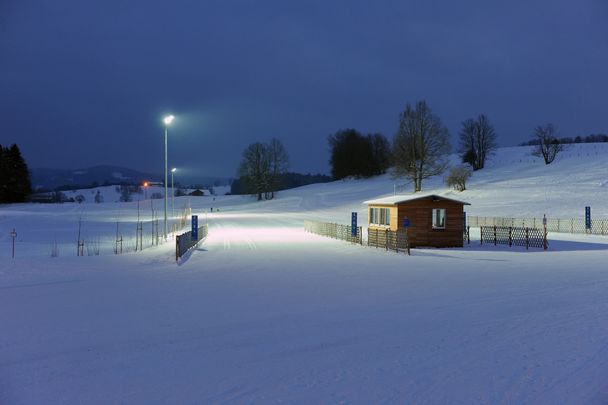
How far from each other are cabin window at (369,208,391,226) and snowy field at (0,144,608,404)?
9241mm

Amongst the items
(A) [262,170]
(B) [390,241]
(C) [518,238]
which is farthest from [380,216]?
(A) [262,170]

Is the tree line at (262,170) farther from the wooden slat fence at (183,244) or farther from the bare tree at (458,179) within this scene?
the wooden slat fence at (183,244)

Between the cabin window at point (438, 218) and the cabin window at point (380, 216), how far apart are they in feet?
8.85

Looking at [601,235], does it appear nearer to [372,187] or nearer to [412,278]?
[412,278]

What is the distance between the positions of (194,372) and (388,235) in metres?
18.7

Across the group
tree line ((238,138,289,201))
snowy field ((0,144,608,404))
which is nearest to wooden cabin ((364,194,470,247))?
snowy field ((0,144,608,404))

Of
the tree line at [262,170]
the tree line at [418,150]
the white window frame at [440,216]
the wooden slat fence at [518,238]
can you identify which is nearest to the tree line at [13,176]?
the tree line at [262,170]

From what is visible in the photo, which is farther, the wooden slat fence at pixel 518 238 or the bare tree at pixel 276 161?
the bare tree at pixel 276 161

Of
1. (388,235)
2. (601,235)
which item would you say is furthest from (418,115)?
(388,235)

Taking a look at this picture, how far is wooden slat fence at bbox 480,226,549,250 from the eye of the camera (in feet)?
83.9

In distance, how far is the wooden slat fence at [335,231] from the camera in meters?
27.2

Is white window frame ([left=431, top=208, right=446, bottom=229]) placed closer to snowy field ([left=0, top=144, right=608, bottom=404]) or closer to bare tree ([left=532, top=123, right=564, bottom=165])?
snowy field ([left=0, top=144, right=608, bottom=404])

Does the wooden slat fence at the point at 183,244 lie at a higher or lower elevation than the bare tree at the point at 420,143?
lower

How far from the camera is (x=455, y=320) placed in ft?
29.7
